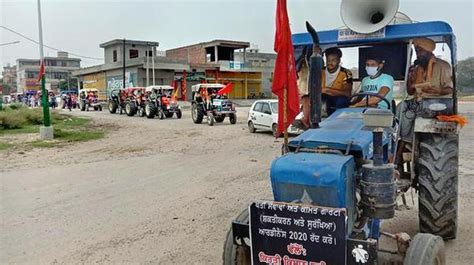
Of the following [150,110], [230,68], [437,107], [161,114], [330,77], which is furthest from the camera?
[230,68]

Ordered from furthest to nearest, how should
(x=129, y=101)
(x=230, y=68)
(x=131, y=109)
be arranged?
(x=230, y=68) < (x=129, y=101) < (x=131, y=109)

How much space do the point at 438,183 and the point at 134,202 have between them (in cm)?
445

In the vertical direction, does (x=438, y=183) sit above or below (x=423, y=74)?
below

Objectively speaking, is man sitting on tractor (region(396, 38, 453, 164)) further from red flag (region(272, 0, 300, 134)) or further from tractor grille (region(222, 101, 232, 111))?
tractor grille (region(222, 101, 232, 111))

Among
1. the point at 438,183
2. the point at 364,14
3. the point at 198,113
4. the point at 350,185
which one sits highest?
the point at 364,14

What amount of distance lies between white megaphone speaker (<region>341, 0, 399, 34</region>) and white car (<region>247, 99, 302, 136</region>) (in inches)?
473

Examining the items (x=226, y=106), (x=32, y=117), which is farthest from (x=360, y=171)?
(x=32, y=117)

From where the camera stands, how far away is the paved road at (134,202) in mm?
4781

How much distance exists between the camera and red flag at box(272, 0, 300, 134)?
157 inches

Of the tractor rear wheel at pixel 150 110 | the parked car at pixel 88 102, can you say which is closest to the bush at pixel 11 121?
the tractor rear wheel at pixel 150 110

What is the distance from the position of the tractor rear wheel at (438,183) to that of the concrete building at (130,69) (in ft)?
124

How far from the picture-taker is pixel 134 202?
271 inches

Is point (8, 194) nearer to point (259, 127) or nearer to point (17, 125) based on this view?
point (259, 127)

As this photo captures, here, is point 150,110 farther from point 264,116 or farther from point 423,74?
point 423,74
